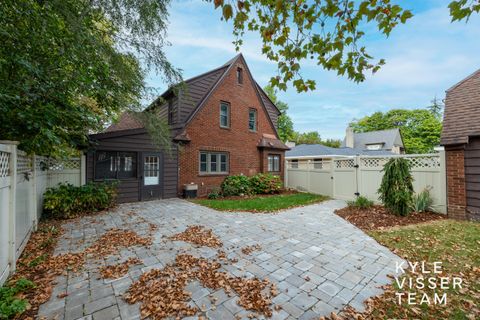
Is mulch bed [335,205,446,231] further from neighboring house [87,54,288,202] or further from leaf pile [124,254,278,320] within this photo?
neighboring house [87,54,288,202]

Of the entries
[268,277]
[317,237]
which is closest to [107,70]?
[268,277]

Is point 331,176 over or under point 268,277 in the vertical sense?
over

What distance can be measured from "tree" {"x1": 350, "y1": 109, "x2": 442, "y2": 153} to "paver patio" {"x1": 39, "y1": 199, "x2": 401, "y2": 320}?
122 ft

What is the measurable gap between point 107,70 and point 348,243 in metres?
7.01

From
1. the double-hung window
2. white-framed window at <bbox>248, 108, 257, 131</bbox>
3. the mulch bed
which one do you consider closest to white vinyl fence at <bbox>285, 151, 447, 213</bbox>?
the mulch bed

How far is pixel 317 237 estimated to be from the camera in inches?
186

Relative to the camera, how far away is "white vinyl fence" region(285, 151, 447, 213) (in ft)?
22.1

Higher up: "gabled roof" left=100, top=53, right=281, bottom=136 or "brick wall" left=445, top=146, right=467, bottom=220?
"gabled roof" left=100, top=53, right=281, bottom=136

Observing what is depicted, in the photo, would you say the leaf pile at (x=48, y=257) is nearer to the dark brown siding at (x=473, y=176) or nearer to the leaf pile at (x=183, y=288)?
the leaf pile at (x=183, y=288)

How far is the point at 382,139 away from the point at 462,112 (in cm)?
2769

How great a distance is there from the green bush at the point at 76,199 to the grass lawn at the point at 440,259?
759 centimetres

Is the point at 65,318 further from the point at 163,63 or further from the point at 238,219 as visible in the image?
the point at 163,63


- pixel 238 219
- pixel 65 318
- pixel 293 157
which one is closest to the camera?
pixel 65 318

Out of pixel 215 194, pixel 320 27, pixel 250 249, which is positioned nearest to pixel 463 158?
pixel 320 27
